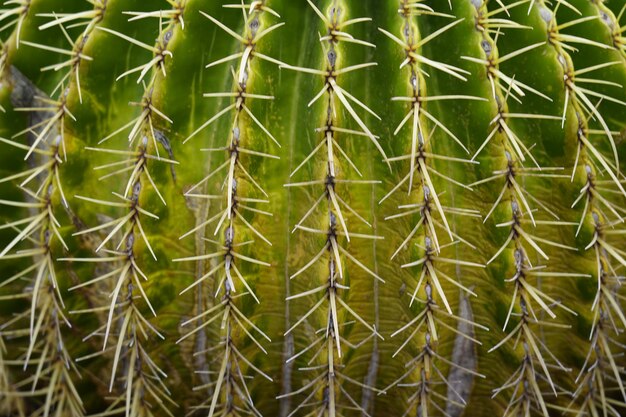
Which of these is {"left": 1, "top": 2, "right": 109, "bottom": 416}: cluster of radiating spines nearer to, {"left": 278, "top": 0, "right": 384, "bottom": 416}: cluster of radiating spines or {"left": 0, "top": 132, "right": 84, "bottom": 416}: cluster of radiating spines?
{"left": 0, "top": 132, "right": 84, "bottom": 416}: cluster of radiating spines

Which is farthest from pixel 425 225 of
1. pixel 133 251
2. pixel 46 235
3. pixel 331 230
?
pixel 46 235

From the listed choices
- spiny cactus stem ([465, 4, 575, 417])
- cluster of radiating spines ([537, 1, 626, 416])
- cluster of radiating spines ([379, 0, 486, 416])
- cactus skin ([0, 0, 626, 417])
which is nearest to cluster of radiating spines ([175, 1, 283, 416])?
cactus skin ([0, 0, 626, 417])

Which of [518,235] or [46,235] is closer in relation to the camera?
[518,235]

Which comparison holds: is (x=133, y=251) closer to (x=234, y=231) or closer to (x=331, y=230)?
(x=234, y=231)

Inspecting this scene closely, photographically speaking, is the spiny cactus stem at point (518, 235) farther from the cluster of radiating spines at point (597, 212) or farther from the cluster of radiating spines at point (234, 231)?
the cluster of radiating spines at point (234, 231)

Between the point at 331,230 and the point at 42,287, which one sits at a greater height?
the point at 331,230

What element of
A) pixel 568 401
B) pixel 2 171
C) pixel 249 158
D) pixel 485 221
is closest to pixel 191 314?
pixel 249 158
